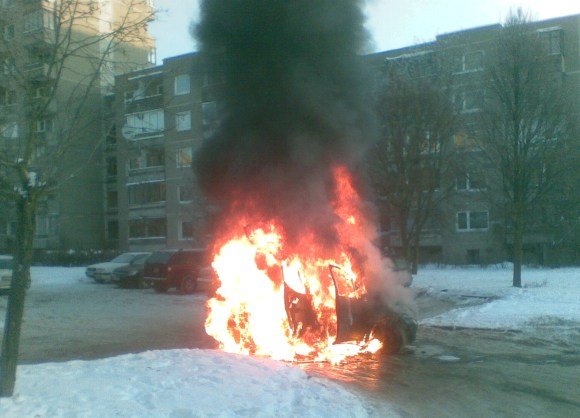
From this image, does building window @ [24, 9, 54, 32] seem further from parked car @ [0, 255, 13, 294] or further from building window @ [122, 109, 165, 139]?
parked car @ [0, 255, 13, 294]

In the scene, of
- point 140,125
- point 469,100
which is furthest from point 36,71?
point 469,100

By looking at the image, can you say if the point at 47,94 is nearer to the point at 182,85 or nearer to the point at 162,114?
the point at 162,114

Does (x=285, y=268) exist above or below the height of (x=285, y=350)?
above

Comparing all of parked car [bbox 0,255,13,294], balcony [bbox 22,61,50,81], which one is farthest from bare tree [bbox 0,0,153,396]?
parked car [bbox 0,255,13,294]

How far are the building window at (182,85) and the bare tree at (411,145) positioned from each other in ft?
25.4

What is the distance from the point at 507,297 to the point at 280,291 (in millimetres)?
9283

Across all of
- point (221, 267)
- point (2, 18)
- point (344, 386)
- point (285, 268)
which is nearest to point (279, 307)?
point (285, 268)

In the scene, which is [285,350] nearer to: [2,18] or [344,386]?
[344,386]

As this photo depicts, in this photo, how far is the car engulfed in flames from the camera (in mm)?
10172

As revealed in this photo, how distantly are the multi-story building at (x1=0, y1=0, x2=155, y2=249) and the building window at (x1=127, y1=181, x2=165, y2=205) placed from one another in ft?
122

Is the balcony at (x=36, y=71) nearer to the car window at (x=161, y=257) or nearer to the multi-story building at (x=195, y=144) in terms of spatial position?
Answer: the multi-story building at (x=195, y=144)

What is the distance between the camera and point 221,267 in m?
11.0

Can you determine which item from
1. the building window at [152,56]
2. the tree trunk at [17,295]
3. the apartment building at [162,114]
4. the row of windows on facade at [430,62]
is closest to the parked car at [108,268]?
the apartment building at [162,114]

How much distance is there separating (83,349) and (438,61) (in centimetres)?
1738
